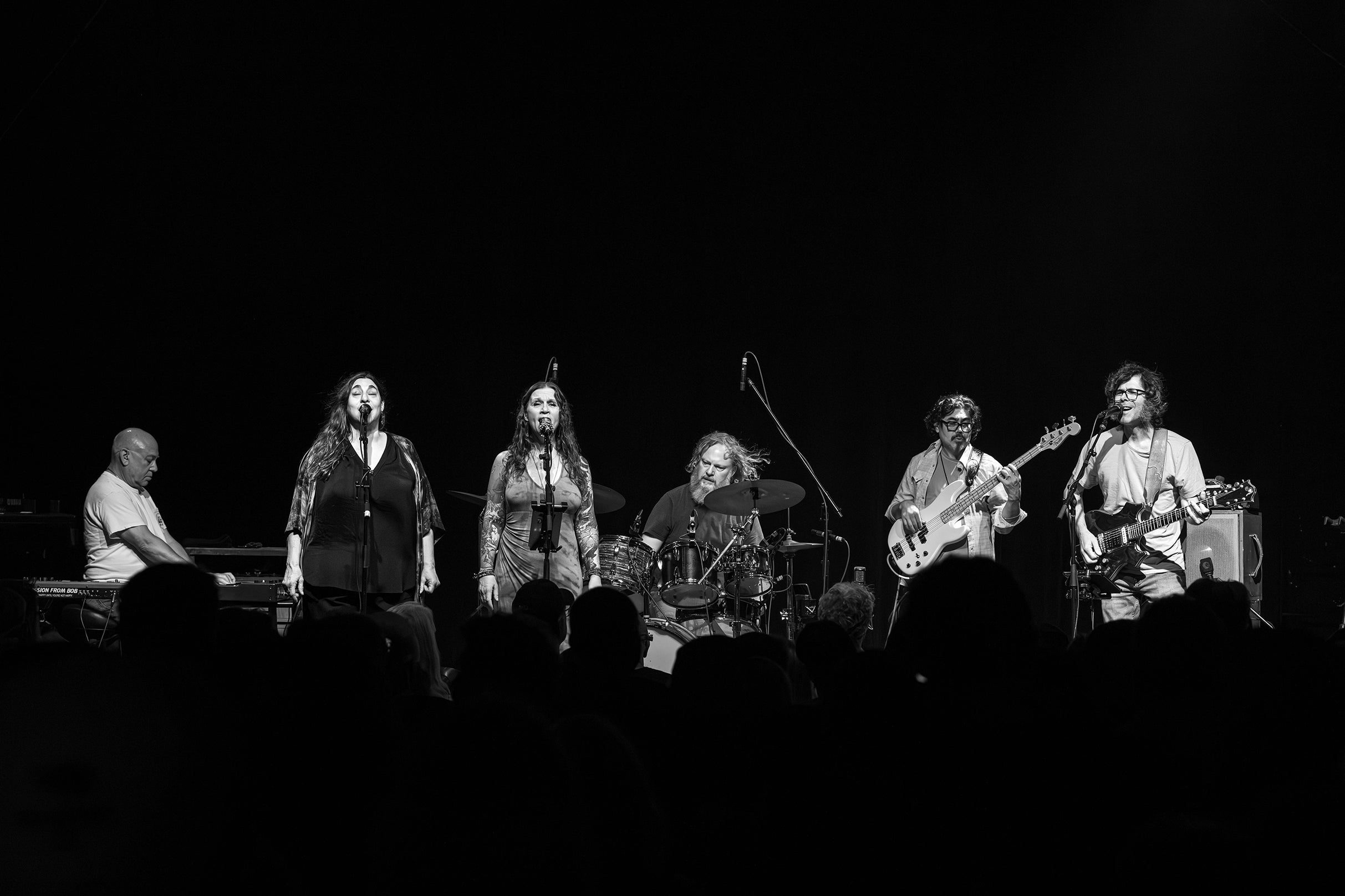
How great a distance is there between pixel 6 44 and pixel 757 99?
5.97 metres

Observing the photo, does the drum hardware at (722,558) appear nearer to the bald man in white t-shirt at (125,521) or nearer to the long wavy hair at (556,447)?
the long wavy hair at (556,447)

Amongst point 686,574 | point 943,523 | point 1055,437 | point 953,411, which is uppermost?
point 953,411

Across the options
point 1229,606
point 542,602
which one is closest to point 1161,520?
point 1229,606

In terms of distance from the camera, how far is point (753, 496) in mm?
8844

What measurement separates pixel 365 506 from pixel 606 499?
218 centimetres

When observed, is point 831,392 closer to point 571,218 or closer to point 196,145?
point 571,218

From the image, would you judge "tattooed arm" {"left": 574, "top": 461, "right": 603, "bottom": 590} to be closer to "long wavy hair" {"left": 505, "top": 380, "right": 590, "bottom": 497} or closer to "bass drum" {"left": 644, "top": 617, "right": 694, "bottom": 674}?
"long wavy hair" {"left": 505, "top": 380, "right": 590, "bottom": 497}

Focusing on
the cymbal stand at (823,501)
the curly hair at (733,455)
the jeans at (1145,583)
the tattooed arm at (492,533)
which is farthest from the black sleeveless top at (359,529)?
the jeans at (1145,583)

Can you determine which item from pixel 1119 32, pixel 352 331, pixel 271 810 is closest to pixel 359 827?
pixel 271 810

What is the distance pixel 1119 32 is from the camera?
416 inches

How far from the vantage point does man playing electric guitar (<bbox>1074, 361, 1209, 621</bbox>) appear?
8.49 metres

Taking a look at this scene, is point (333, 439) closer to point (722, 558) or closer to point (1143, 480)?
point (722, 558)

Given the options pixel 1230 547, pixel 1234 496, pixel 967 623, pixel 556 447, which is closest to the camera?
pixel 967 623

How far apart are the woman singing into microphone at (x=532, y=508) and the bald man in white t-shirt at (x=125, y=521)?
1.87 meters
